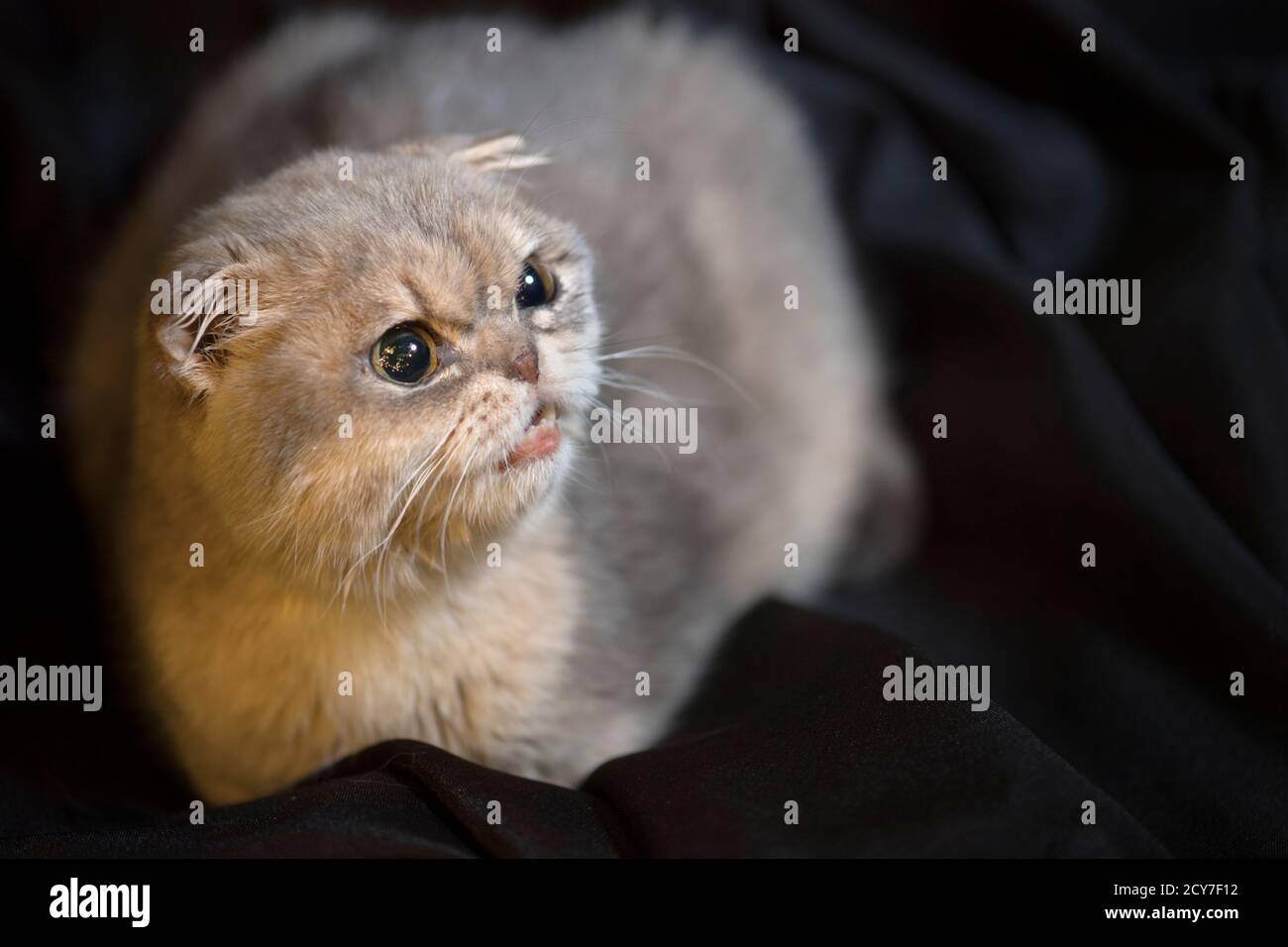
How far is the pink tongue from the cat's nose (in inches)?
2.3

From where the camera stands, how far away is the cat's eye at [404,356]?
130 centimetres

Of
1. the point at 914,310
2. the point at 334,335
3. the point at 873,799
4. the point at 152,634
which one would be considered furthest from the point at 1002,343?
the point at 152,634

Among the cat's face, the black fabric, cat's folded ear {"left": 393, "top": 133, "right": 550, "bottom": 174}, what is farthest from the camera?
cat's folded ear {"left": 393, "top": 133, "right": 550, "bottom": 174}

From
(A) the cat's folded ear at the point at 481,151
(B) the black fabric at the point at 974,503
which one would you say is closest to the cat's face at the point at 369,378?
(A) the cat's folded ear at the point at 481,151

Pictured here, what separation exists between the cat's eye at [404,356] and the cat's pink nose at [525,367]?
0.29ft

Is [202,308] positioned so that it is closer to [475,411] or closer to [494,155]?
[475,411]

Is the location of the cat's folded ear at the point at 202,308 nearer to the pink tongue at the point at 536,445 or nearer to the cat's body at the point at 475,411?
the cat's body at the point at 475,411

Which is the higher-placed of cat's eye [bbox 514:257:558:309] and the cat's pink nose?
cat's eye [bbox 514:257:558:309]

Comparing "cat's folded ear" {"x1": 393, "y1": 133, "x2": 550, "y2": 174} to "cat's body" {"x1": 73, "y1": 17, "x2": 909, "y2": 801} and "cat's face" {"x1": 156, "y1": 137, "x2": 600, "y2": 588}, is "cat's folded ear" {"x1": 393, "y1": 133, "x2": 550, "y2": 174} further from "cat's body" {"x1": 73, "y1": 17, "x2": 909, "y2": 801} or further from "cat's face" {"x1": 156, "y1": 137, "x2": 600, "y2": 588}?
"cat's face" {"x1": 156, "y1": 137, "x2": 600, "y2": 588}

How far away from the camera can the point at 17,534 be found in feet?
6.59

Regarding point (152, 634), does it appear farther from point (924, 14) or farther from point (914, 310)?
point (924, 14)

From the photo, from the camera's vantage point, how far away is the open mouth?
133 centimetres

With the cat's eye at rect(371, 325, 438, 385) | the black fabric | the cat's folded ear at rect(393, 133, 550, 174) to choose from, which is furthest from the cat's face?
the black fabric

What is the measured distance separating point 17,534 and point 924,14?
2.19m
